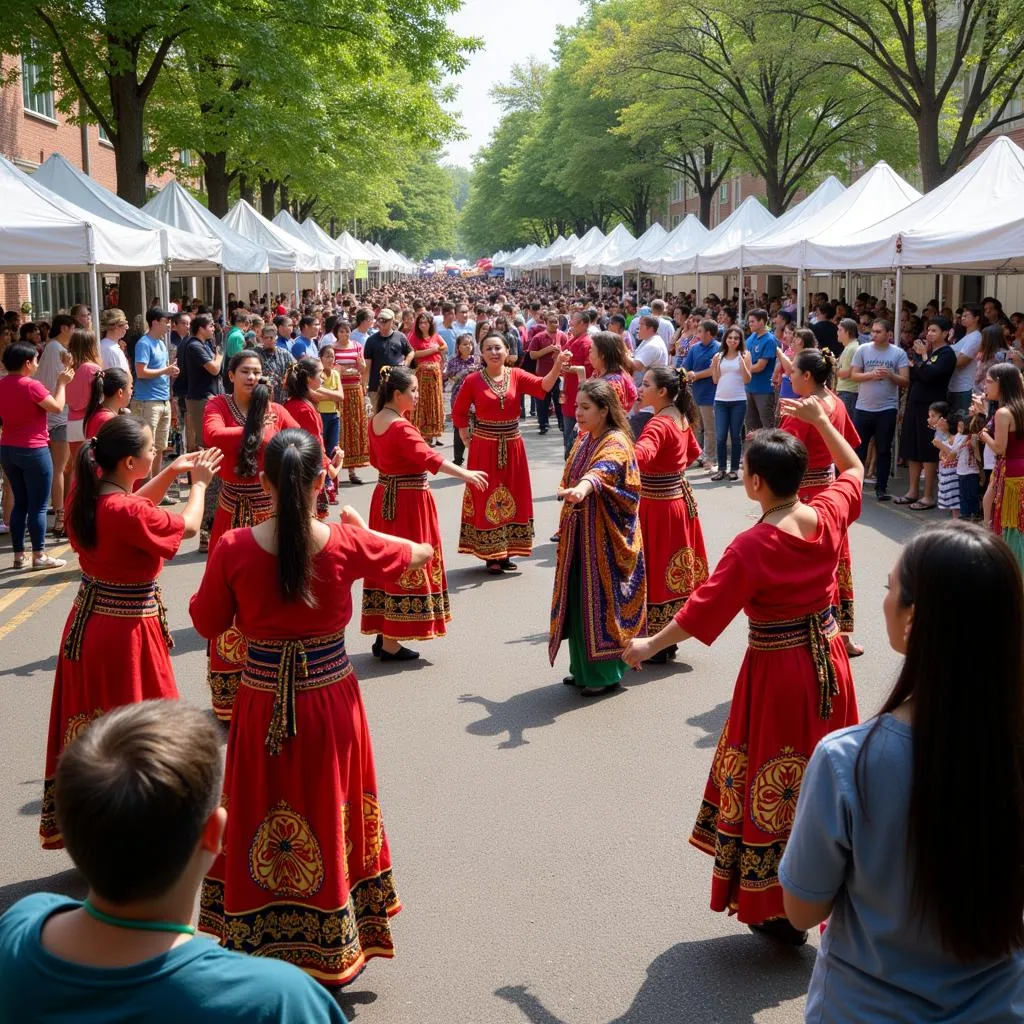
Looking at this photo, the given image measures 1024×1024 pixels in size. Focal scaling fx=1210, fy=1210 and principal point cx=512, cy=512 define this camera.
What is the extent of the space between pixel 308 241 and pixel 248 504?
27.8 m

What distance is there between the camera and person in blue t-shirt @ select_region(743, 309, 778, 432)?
1510 cm

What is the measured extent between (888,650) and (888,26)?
75.3 feet

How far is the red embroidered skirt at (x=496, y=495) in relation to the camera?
10.4 m

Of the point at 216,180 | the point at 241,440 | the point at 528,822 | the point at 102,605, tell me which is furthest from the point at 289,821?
the point at 216,180

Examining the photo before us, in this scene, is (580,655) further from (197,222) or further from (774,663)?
(197,222)

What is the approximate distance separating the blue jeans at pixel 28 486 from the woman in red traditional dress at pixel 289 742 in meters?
6.90

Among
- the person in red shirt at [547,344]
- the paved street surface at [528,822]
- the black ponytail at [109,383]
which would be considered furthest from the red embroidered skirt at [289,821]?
the person in red shirt at [547,344]

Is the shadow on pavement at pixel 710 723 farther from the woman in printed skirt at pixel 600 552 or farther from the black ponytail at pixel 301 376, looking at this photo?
the black ponytail at pixel 301 376

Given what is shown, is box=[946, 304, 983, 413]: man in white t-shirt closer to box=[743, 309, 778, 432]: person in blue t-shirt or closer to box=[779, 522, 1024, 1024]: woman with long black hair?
box=[743, 309, 778, 432]: person in blue t-shirt

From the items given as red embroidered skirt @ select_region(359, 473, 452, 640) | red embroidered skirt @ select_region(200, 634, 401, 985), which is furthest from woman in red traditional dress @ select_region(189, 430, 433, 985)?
red embroidered skirt @ select_region(359, 473, 452, 640)

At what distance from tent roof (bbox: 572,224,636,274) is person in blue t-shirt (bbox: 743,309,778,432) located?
66.2 feet

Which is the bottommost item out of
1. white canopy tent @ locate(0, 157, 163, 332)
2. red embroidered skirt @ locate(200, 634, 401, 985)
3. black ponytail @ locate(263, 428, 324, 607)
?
red embroidered skirt @ locate(200, 634, 401, 985)

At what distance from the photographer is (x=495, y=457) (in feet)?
34.2

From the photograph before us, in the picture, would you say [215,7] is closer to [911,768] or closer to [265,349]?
[265,349]
